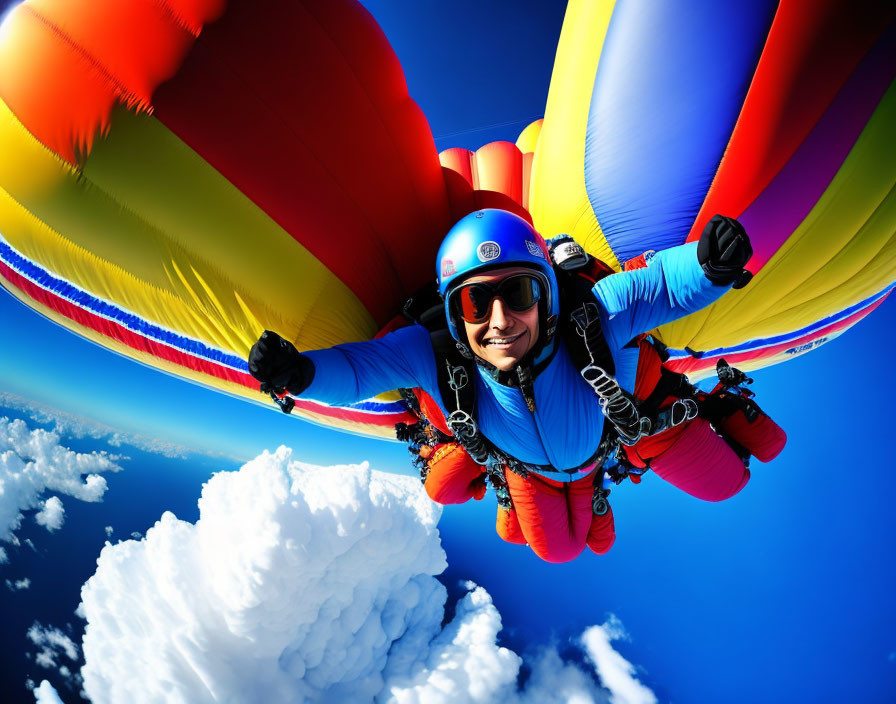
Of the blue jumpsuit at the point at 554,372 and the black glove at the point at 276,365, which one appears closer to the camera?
the black glove at the point at 276,365

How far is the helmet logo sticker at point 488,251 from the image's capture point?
1543mm

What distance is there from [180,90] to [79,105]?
0.38 metres

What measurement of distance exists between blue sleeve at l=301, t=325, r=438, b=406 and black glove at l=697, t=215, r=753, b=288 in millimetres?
1038

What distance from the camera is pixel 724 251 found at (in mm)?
1309

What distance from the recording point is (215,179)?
5.57ft

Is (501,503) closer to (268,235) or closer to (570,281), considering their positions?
(570,281)

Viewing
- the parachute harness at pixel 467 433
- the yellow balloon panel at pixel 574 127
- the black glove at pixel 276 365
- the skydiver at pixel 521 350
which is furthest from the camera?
the yellow balloon panel at pixel 574 127

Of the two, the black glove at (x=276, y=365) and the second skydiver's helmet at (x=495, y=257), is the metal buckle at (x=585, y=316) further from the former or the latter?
the black glove at (x=276, y=365)

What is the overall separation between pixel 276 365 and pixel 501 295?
800 mm

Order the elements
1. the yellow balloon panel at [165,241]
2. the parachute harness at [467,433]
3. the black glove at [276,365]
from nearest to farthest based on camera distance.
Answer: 1. the black glove at [276,365]
2. the yellow balloon panel at [165,241]
3. the parachute harness at [467,433]

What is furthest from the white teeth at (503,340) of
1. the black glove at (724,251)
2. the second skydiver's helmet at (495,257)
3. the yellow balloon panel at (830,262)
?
the yellow balloon panel at (830,262)

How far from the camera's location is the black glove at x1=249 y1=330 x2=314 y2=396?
1.28 metres

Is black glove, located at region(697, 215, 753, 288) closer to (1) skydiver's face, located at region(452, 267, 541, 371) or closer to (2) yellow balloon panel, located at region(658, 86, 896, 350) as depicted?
(1) skydiver's face, located at region(452, 267, 541, 371)

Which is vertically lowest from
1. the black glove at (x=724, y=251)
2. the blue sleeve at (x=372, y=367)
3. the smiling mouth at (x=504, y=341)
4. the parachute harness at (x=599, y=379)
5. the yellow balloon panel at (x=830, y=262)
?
the blue sleeve at (x=372, y=367)
